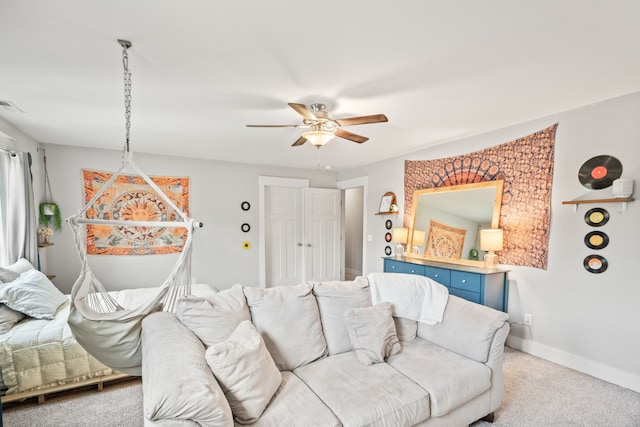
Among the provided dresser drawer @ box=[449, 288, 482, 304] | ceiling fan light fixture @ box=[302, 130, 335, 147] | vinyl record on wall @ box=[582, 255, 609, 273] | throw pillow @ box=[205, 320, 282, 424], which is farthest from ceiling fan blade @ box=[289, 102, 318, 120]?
vinyl record on wall @ box=[582, 255, 609, 273]

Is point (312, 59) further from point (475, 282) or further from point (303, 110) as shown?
point (475, 282)

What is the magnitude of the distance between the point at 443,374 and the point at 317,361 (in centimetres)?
78

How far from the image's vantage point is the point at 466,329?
2062 millimetres

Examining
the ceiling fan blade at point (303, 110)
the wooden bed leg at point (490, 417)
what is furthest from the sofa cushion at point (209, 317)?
the wooden bed leg at point (490, 417)

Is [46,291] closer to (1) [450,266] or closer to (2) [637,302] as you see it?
(1) [450,266]

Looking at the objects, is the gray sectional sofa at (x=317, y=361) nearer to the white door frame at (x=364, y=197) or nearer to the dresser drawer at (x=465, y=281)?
the dresser drawer at (x=465, y=281)

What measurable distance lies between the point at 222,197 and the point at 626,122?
4.71 metres

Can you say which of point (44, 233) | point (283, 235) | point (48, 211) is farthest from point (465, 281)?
point (48, 211)

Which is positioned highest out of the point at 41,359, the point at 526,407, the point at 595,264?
the point at 595,264

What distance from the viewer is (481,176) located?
3441mm

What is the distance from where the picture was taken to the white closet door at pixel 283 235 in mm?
5227

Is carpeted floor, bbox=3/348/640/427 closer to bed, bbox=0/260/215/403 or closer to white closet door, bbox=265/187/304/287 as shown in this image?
bed, bbox=0/260/215/403

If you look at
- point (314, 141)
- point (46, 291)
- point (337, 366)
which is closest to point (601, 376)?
point (337, 366)

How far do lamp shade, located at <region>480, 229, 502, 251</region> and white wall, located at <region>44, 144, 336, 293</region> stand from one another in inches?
127
